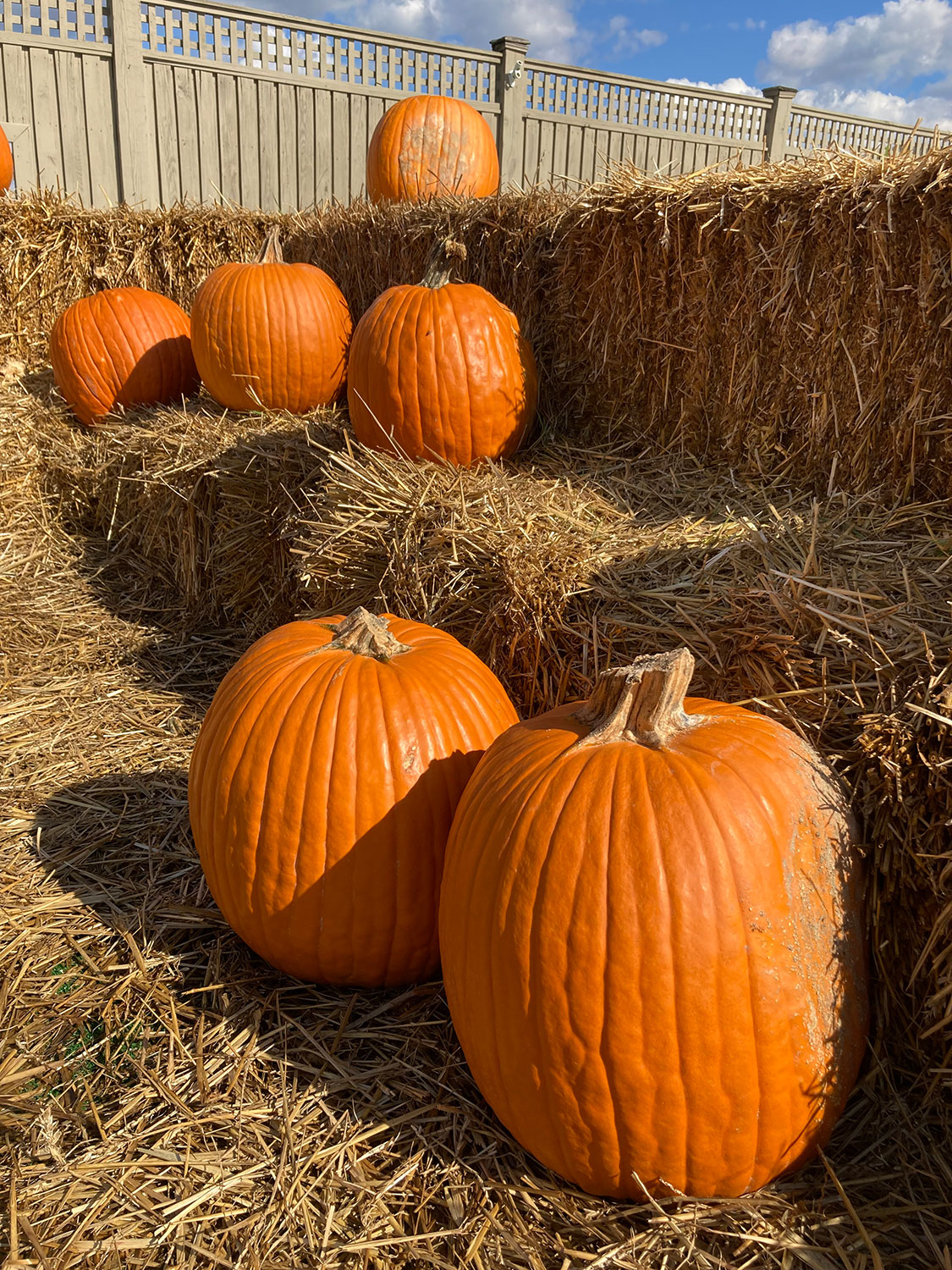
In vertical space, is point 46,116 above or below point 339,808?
above

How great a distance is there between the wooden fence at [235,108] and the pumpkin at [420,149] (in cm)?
161

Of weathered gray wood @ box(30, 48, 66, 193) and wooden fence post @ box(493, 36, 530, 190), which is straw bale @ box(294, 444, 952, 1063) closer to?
weathered gray wood @ box(30, 48, 66, 193)

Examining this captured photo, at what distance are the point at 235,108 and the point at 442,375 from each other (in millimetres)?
9116

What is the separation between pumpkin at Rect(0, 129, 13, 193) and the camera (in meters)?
8.05

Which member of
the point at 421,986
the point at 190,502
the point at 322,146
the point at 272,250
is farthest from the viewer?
the point at 322,146

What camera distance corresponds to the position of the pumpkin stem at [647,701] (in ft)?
5.49

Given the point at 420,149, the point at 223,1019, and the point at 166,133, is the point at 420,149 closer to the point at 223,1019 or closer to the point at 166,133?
the point at 166,133

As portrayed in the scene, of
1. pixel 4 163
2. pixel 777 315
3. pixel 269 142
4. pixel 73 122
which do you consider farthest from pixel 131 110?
pixel 777 315

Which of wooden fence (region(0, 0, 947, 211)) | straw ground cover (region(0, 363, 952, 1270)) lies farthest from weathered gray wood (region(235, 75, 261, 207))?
straw ground cover (region(0, 363, 952, 1270))

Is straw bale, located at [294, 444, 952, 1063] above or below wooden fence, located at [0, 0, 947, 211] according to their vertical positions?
below

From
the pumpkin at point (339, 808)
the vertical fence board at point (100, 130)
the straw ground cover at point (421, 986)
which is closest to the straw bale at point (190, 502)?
the straw ground cover at point (421, 986)

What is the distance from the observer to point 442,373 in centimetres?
356

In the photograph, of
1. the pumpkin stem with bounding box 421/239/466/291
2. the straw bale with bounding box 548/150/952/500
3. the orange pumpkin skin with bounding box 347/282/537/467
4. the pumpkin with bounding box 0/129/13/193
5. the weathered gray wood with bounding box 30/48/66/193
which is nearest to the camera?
the straw bale with bounding box 548/150/952/500

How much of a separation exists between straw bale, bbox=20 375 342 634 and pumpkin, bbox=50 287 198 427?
223 mm
